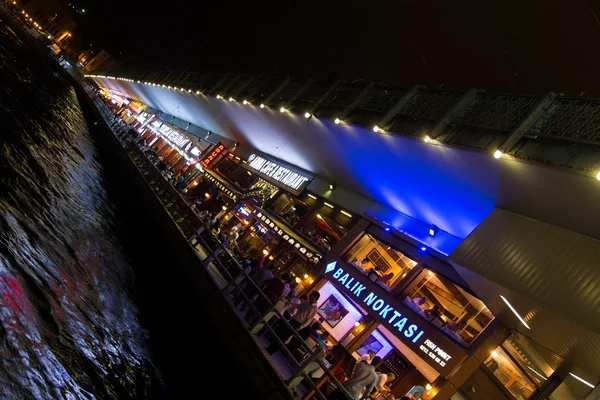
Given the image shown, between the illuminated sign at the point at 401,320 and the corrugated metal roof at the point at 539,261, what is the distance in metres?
3.03

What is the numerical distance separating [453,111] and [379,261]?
24.9ft

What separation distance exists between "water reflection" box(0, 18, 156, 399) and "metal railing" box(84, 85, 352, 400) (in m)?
2.61

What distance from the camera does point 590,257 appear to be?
29.5 ft

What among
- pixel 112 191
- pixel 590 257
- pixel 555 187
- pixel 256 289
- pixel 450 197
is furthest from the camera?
pixel 112 191

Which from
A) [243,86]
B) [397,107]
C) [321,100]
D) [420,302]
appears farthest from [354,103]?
[243,86]

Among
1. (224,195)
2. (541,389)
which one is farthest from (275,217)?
(541,389)

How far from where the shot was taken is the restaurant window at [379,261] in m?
16.4

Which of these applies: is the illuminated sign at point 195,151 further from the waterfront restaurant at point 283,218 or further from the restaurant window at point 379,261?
the restaurant window at point 379,261

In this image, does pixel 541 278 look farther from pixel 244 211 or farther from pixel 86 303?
pixel 244 211

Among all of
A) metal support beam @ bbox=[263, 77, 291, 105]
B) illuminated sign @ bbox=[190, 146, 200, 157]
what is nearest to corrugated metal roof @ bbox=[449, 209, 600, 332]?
metal support beam @ bbox=[263, 77, 291, 105]

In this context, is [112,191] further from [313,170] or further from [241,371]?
[241,371]

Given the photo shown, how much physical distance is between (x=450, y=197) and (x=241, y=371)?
9.38 m

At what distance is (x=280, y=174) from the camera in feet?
85.5

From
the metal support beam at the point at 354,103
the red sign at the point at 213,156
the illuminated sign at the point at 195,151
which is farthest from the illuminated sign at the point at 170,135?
the metal support beam at the point at 354,103
